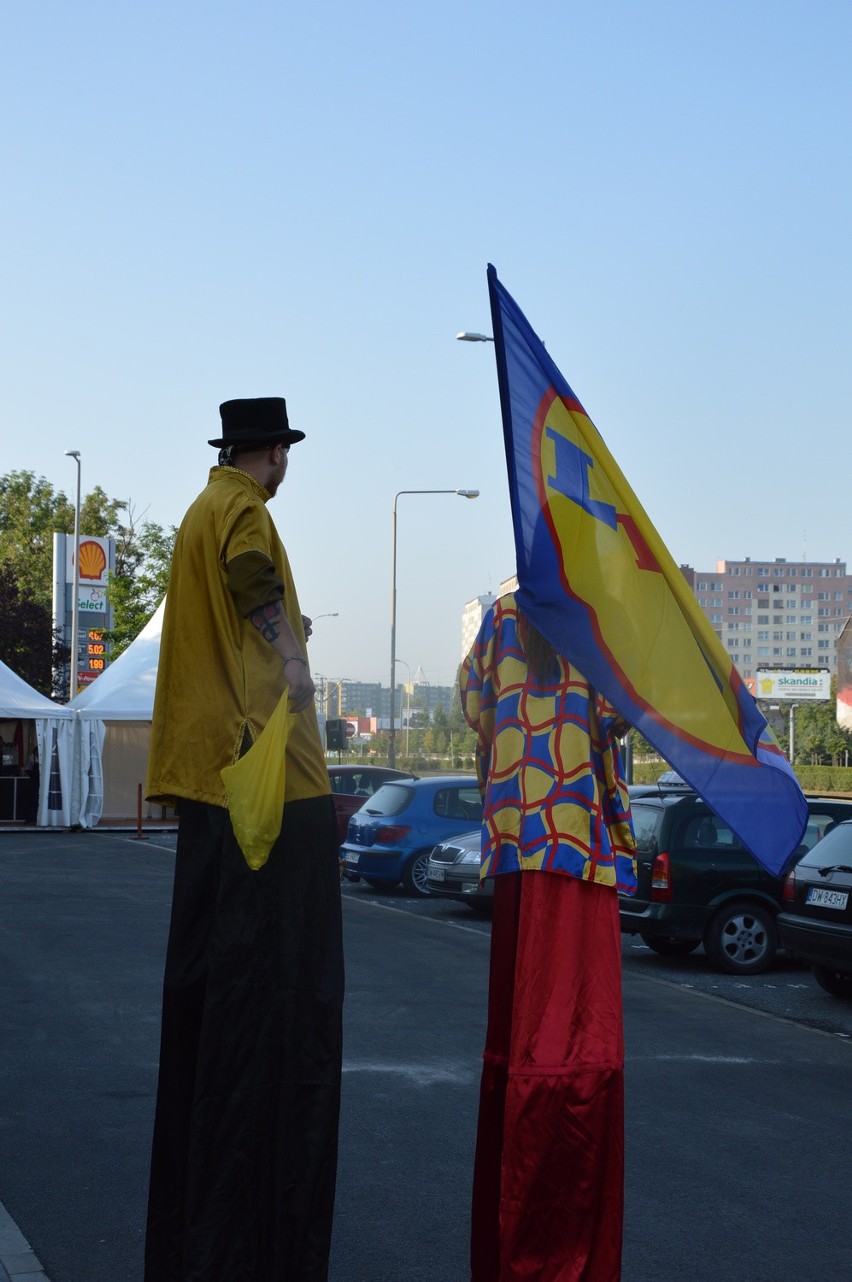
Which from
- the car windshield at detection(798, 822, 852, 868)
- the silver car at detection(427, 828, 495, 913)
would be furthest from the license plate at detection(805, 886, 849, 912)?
the silver car at detection(427, 828, 495, 913)

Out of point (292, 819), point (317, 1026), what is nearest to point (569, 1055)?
point (317, 1026)

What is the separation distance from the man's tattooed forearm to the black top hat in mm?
482

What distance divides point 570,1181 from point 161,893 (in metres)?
13.9

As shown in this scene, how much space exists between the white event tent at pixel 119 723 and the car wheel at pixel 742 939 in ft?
56.3

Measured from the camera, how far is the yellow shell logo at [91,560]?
46938mm

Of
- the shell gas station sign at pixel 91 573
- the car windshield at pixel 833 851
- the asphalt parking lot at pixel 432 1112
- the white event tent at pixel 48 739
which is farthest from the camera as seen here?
the shell gas station sign at pixel 91 573

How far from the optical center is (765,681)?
291 feet

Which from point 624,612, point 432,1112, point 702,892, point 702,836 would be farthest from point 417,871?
point 624,612

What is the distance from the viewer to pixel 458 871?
53.7ft

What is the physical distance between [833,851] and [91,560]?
38.7 metres

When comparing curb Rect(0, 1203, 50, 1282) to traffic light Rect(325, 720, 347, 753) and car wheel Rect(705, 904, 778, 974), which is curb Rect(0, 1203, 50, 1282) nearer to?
car wheel Rect(705, 904, 778, 974)

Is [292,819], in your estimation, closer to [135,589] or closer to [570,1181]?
[570,1181]

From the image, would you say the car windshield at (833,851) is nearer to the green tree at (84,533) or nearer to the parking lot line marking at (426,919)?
the parking lot line marking at (426,919)

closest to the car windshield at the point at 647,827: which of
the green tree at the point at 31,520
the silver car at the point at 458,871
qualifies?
the silver car at the point at 458,871
